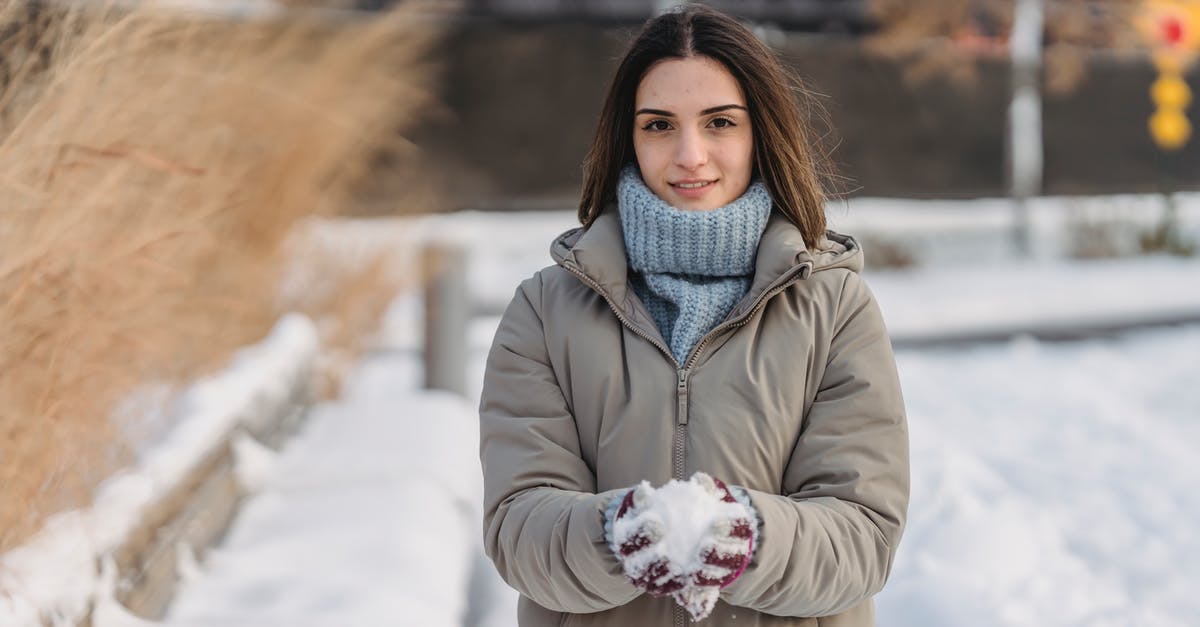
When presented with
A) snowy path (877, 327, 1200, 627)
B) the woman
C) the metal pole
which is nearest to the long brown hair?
the woman

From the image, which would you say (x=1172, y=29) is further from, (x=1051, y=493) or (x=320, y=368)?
(x=320, y=368)

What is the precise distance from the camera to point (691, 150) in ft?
5.28

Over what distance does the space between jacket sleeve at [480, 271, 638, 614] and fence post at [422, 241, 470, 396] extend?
389 centimetres

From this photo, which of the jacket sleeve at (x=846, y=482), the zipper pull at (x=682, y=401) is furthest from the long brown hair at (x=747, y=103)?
the zipper pull at (x=682, y=401)

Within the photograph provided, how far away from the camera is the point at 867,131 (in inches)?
512

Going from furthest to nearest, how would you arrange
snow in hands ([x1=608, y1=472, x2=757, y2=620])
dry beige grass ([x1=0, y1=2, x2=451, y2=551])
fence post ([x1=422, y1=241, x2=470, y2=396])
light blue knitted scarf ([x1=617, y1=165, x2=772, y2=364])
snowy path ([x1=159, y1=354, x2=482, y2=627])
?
fence post ([x1=422, y1=241, x2=470, y2=396]) < snowy path ([x1=159, y1=354, x2=482, y2=627]) < dry beige grass ([x1=0, y1=2, x2=451, y2=551]) < light blue knitted scarf ([x1=617, y1=165, x2=772, y2=364]) < snow in hands ([x1=608, y1=472, x2=757, y2=620])

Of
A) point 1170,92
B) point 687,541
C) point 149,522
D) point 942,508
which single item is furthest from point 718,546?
point 1170,92

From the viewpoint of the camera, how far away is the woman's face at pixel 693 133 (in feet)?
5.32

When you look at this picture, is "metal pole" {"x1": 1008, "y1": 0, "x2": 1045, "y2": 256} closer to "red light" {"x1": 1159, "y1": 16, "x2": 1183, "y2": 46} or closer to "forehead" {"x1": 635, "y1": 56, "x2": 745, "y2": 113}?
"red light" {"x1": 1159, "y1": 16, "x2": 1183, "y2": 46}

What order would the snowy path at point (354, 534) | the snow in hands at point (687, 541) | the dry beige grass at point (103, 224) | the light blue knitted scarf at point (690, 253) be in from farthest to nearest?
the snowy path at point (354, 534), the dry beige grass at point (103, 224), the light blue knitted scarf at point (690, 253), the snow in hands at point (687, 541)

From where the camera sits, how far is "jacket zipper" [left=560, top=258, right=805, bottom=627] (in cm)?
154

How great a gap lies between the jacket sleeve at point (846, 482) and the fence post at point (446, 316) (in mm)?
4029

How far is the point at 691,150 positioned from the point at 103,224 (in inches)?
69.6

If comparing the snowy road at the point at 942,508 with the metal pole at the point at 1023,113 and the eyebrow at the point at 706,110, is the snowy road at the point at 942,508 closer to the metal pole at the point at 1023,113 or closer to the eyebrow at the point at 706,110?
the eyebrow at the point at 706,110
